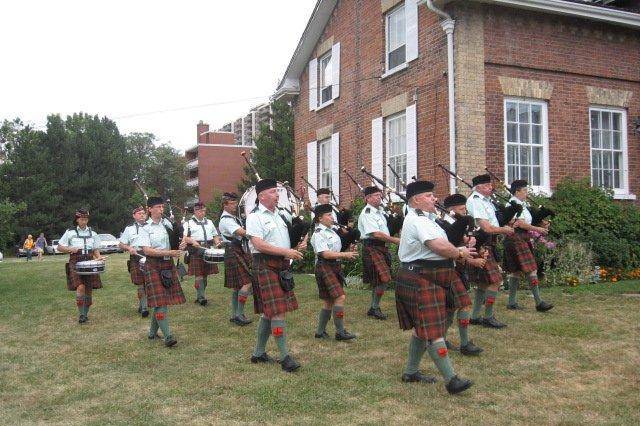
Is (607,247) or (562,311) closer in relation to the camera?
(562,311)

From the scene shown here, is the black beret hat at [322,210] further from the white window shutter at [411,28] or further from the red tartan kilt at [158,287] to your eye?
the white window shutter at [411,28]

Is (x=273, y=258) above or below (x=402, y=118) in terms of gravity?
below

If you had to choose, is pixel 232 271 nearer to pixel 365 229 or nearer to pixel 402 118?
pixel 365 229

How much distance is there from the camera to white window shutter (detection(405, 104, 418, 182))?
12.9 metres

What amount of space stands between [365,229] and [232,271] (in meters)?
2.10

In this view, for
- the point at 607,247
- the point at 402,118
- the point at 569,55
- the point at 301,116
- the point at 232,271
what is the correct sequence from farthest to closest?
1. the point at 301,116
2. the point at 402,118
3. the point at 569,55
4. the point at 607,247
5. the point at 232,271

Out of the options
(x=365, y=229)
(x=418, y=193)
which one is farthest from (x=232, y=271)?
(x=418, y=193)

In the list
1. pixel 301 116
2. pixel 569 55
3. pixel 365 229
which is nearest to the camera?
pixel 365 229

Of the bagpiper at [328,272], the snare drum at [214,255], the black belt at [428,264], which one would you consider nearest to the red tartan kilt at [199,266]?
the snare drum at [214,255]

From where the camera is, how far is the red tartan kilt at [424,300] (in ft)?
17.8

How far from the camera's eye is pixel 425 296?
5500mm

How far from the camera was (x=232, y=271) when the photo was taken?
9.21 m

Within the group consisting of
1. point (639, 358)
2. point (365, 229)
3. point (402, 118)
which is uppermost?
point (402, 118)

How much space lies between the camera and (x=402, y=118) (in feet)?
45.3
